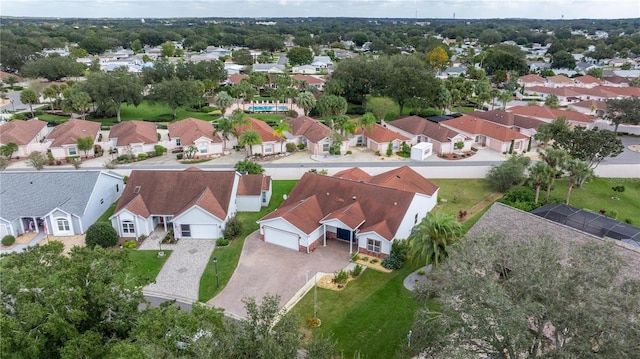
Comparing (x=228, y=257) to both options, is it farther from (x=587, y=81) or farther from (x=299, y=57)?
(x=299, y=57)

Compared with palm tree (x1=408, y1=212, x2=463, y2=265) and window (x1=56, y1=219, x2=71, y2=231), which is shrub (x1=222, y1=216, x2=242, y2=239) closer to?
window (x1=56, y1=219, x2=71, y2=231)

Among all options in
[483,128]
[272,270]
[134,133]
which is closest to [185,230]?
[272,270]

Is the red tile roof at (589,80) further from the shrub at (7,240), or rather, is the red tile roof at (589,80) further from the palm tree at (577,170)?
the shrub at (7,240)

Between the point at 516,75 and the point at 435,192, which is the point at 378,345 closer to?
the point at 435,192

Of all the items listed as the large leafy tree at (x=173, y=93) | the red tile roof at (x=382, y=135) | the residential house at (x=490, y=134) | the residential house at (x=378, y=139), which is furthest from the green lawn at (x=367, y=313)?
the large leafy tree at (x=173, y=93)

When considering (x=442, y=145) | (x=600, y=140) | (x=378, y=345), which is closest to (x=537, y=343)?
(x=378, y=345)
